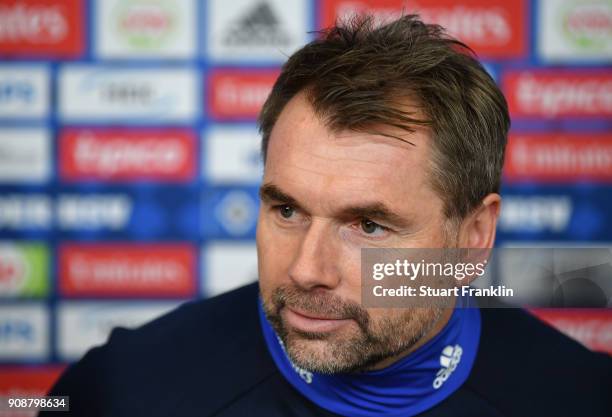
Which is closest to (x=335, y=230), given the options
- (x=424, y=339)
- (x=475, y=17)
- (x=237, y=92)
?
(x=424, y=339)

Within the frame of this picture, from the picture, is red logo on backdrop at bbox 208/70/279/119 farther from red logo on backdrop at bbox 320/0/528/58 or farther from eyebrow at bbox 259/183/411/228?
eyebrow at bbox 259/183/411/228

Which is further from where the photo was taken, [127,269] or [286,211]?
[127,269]

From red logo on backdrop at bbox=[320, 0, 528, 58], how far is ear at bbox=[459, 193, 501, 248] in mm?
1185

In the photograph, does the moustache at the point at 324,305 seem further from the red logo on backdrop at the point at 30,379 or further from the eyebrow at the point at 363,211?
the red logo on backdrop at the point at 30,379

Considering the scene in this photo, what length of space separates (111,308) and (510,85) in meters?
1.49

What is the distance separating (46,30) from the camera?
228 cm

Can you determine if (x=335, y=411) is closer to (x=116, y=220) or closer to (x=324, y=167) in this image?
(x=324, y=167)

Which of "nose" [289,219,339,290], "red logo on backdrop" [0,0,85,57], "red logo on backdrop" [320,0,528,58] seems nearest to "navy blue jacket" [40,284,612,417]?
"nose" [289,219,339,290]

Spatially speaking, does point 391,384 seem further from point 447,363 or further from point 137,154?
point 137,154

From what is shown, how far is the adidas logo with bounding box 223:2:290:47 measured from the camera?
2240 millimetres

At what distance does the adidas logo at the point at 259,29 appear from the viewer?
2240 mm

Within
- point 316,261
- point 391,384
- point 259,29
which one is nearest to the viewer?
point 316,261

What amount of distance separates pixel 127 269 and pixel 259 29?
0.89 metres

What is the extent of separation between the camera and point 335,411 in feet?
3.69
